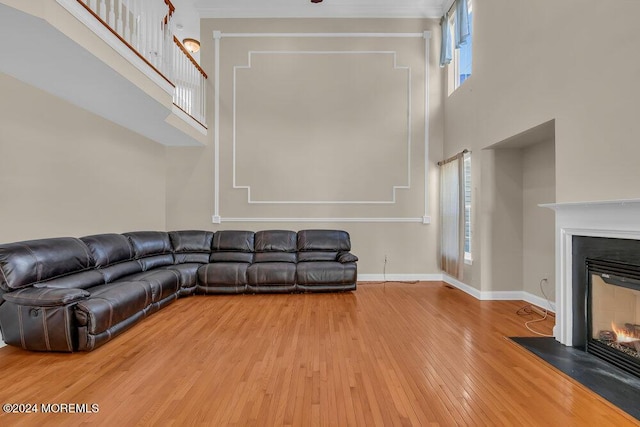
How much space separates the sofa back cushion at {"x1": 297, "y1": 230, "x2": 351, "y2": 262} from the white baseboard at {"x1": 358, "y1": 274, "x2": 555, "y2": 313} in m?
0.79

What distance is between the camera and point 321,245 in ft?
16.2

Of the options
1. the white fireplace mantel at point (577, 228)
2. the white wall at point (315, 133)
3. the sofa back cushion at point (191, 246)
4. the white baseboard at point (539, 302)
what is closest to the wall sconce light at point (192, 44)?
the white wall at point (315, 133)

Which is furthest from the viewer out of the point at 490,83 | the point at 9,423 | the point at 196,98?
the point at 196,98

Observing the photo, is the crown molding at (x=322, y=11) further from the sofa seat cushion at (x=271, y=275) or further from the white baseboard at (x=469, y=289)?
the white baseboard at (x=469, y=289)

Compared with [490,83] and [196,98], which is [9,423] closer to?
[196,98]

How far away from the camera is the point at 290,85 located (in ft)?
18.1

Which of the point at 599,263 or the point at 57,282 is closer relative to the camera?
the point at 599,263

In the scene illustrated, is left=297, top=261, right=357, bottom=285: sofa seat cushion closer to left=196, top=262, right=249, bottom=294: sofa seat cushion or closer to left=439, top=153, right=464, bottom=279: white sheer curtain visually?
left=196, top=262, right=249, bottom=294: sofa seat cushion

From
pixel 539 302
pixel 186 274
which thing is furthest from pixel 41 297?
pixel 539 302

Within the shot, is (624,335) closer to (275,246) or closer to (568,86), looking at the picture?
(568,86)

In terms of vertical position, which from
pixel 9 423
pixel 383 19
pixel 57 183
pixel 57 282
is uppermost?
pixel 383 19

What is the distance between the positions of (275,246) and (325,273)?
100 cm

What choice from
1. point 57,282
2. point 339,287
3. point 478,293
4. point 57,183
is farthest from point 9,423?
point 478,293

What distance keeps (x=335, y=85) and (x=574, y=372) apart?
5.13m
